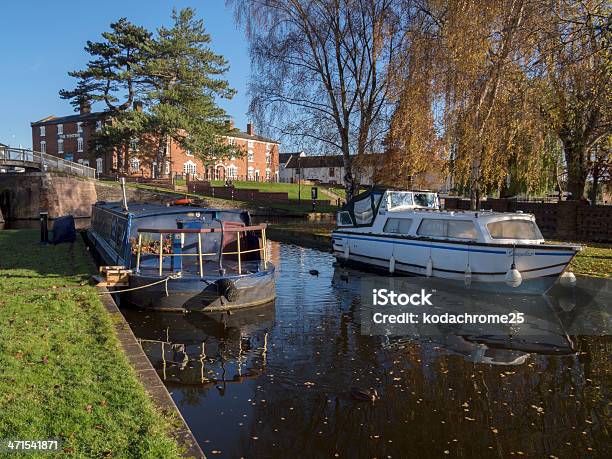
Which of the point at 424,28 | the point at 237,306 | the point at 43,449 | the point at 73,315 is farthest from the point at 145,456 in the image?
the point at 424,28

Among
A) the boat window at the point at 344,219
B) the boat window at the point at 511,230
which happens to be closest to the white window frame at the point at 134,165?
the boat window at the point at 344,219

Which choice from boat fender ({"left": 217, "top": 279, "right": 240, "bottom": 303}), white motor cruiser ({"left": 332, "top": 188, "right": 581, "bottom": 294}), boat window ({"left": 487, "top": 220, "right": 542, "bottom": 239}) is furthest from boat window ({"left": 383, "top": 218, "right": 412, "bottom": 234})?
boat fender ({"left": 217, "top": 279, "right": 240, "bottom": 303})

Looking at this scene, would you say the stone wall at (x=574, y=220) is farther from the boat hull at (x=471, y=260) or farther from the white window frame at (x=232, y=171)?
the white window frame at (x=232, y=171)

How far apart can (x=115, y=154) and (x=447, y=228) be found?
2360 inches

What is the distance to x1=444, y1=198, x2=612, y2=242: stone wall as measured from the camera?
24.0m

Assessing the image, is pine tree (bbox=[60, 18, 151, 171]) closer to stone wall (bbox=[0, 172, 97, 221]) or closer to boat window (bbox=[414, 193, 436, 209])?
stone wall (bbox=[0, 172, 97, 221])

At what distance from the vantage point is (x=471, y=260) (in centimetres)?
1448

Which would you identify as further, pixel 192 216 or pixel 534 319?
pixel 192 216

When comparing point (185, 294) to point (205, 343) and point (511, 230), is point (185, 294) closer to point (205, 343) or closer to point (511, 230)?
point (205, 343)

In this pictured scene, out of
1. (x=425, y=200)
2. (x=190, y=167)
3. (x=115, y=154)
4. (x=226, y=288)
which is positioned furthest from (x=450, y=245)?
(x=190, y=167)

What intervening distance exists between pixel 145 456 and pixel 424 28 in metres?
21.7

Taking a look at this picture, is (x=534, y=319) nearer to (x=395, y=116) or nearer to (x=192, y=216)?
(x=192, y=216)

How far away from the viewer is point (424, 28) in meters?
22.3

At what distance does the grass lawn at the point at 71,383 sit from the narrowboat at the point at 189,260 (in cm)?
152
